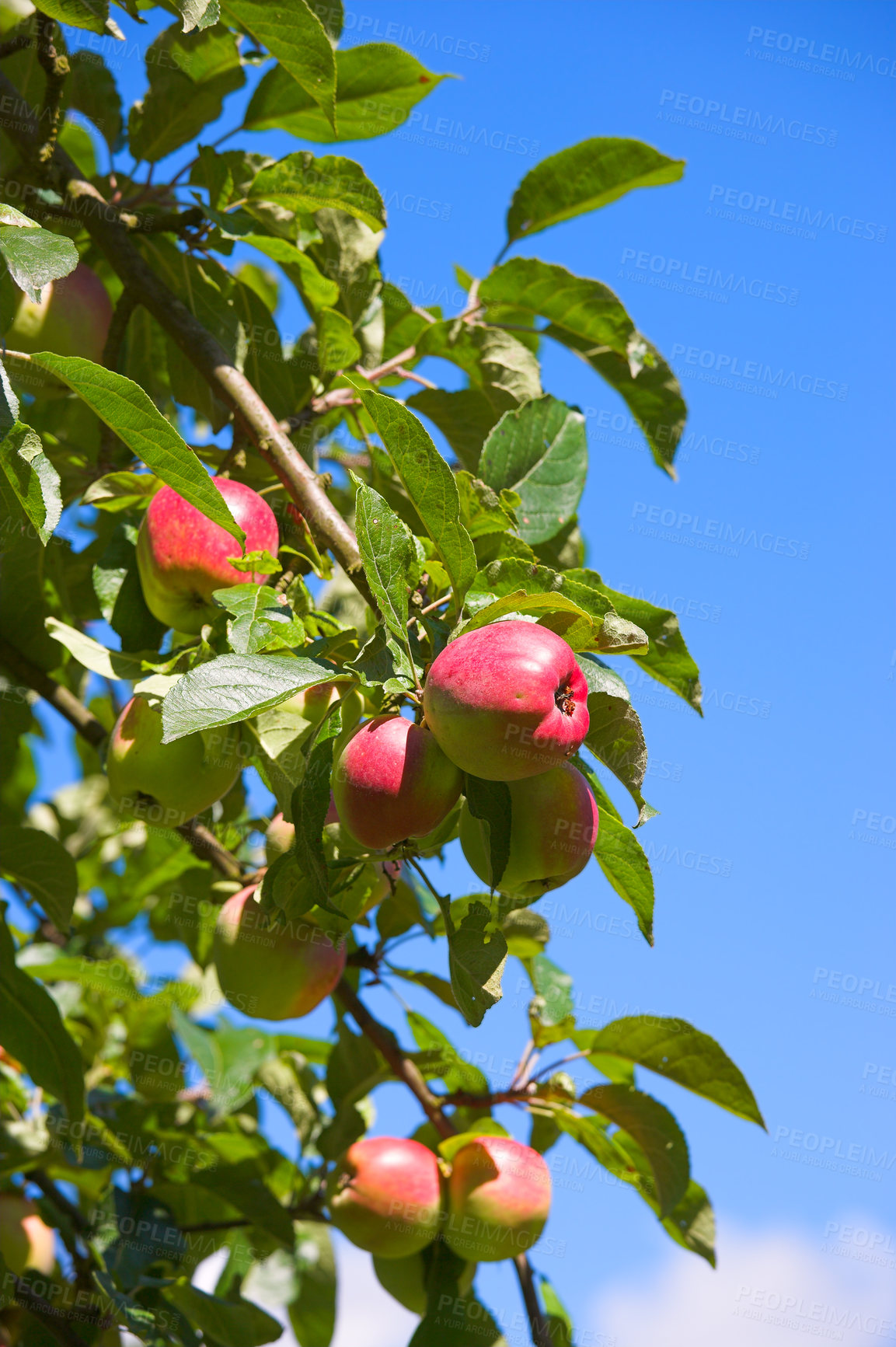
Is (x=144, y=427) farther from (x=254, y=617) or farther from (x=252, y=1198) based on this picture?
(x=252, y=1198)

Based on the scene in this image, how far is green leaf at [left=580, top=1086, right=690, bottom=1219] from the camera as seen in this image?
184 centimetres

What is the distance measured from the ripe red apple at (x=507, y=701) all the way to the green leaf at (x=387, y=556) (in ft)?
0.36

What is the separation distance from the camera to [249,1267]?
2.47 metres

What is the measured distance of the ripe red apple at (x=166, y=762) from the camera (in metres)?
1.51

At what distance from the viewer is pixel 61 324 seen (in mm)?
1831

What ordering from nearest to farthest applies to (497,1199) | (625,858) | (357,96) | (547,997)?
(625,858) < (497,1199) < (357,96) < (547,997)

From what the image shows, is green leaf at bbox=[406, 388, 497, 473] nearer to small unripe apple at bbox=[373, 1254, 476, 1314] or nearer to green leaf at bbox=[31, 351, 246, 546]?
green leaf at bbox=[31, 351, 246, 546]

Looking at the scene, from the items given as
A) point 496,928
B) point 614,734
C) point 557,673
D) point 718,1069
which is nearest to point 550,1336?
point 718,1069

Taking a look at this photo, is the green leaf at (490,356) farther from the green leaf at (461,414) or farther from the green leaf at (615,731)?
the green leaf at (615,731)

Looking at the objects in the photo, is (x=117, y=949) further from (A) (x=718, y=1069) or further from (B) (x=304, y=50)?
(B) (x=304, y=50)

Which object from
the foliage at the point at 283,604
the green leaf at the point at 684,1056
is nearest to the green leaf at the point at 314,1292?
the foliage at the point at 283,604

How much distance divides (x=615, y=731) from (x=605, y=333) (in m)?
1.00

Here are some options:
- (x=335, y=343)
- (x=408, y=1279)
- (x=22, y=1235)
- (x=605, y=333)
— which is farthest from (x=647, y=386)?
(x=22, y=1235)

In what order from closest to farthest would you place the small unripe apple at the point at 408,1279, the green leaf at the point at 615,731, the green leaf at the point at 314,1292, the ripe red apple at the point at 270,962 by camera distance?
the green leaf at the point at 615,731 → the ripe red apple at the point at 270,962 → the small unripe apple at the point at 408,1279 → the green leaf at the point at 314,1292
